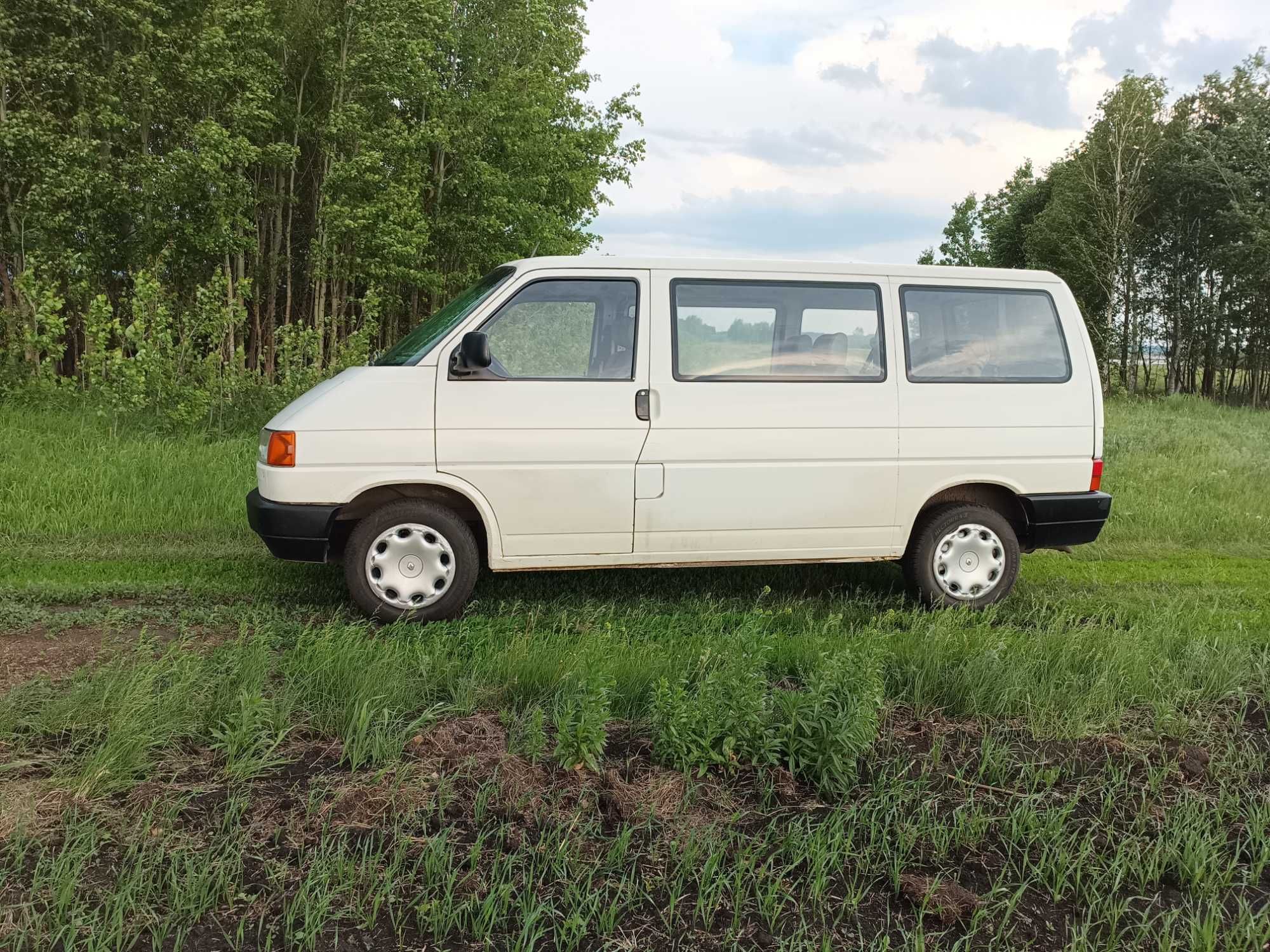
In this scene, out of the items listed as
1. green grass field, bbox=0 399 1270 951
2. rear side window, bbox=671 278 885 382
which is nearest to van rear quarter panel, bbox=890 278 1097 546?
rear side window, bbox=671 278 885 382

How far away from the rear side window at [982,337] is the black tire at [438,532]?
303 cm

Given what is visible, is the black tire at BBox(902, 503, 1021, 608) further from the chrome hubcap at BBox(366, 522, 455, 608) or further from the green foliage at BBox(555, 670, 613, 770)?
the green foliage at BBox(555, 670, 613, 770)

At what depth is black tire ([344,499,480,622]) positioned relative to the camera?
18.7 ft

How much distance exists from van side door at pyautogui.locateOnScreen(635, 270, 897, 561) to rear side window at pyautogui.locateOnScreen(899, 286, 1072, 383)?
0.26m

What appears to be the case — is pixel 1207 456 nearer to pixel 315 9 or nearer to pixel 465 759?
pixel 465 759

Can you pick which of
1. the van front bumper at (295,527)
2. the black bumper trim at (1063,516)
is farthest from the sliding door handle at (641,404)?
the black bumper trim at (1063,516)

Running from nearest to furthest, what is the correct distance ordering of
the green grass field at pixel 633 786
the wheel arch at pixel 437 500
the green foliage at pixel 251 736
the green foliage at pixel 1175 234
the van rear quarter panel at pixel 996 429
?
the green grass field at pixel 633 786, the green foliage at pixel 251 736, the wheel arch at pixel 437 500, the van rear quarter panel at pixel 996 429, the green foliage at pixel 1175 234

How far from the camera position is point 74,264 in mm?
19578

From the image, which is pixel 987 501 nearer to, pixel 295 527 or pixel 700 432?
pixel 700 432

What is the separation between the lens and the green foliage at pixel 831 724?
3.46 meters

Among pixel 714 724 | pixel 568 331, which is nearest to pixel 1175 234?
pixel 568 331

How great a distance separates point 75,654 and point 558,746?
303 centimetres

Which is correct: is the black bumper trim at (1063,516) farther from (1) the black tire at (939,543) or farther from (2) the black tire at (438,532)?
(2) the black tire at (438,532)

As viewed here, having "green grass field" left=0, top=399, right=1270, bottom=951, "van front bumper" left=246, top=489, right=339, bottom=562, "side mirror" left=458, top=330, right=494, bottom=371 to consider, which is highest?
"side mirror" left=458, top=330, right=494, bottom=371
